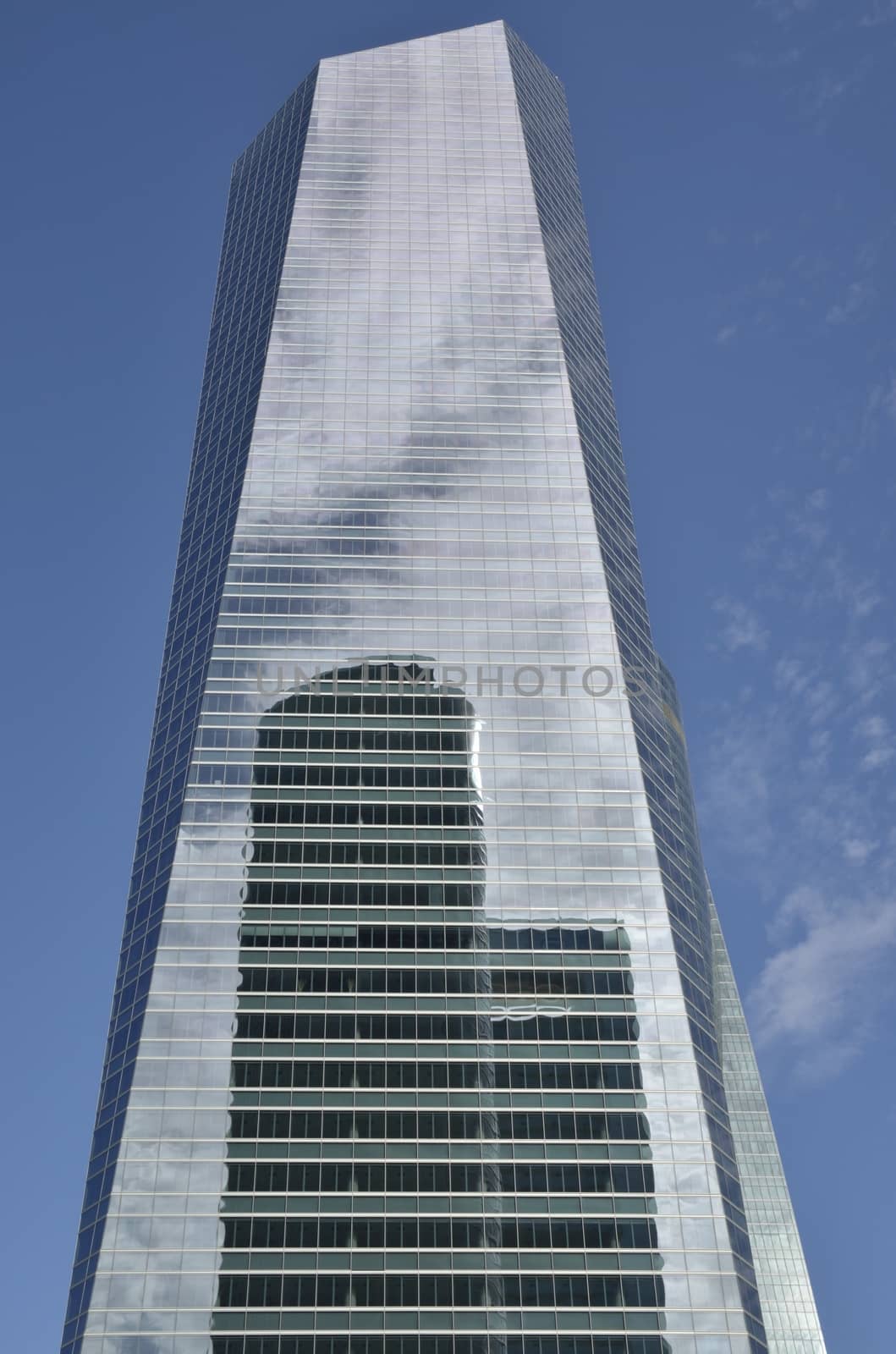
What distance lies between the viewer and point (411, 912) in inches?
5595

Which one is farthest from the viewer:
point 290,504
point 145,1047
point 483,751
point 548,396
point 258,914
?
point 548,396

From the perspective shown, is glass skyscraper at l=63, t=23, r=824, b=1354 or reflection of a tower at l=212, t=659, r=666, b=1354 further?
glass skyscraper at l=63, t=23, r=824, b=1354

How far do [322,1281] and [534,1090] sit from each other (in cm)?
2249

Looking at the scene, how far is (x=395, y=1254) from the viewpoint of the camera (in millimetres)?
124312

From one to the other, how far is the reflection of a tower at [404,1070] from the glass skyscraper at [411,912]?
26cm

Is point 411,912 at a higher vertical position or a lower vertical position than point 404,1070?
higher

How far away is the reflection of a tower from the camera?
123188 mm

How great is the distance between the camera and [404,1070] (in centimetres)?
13312

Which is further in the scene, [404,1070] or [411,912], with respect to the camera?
[411,912]

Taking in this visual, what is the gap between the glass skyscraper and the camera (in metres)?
124

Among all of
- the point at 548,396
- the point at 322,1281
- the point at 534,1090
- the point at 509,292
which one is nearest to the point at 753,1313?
the point at 534,1090

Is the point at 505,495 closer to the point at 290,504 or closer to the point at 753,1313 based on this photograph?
the point at 290,504

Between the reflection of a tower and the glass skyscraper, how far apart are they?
26 centimetres

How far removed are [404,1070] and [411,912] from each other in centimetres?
1460
